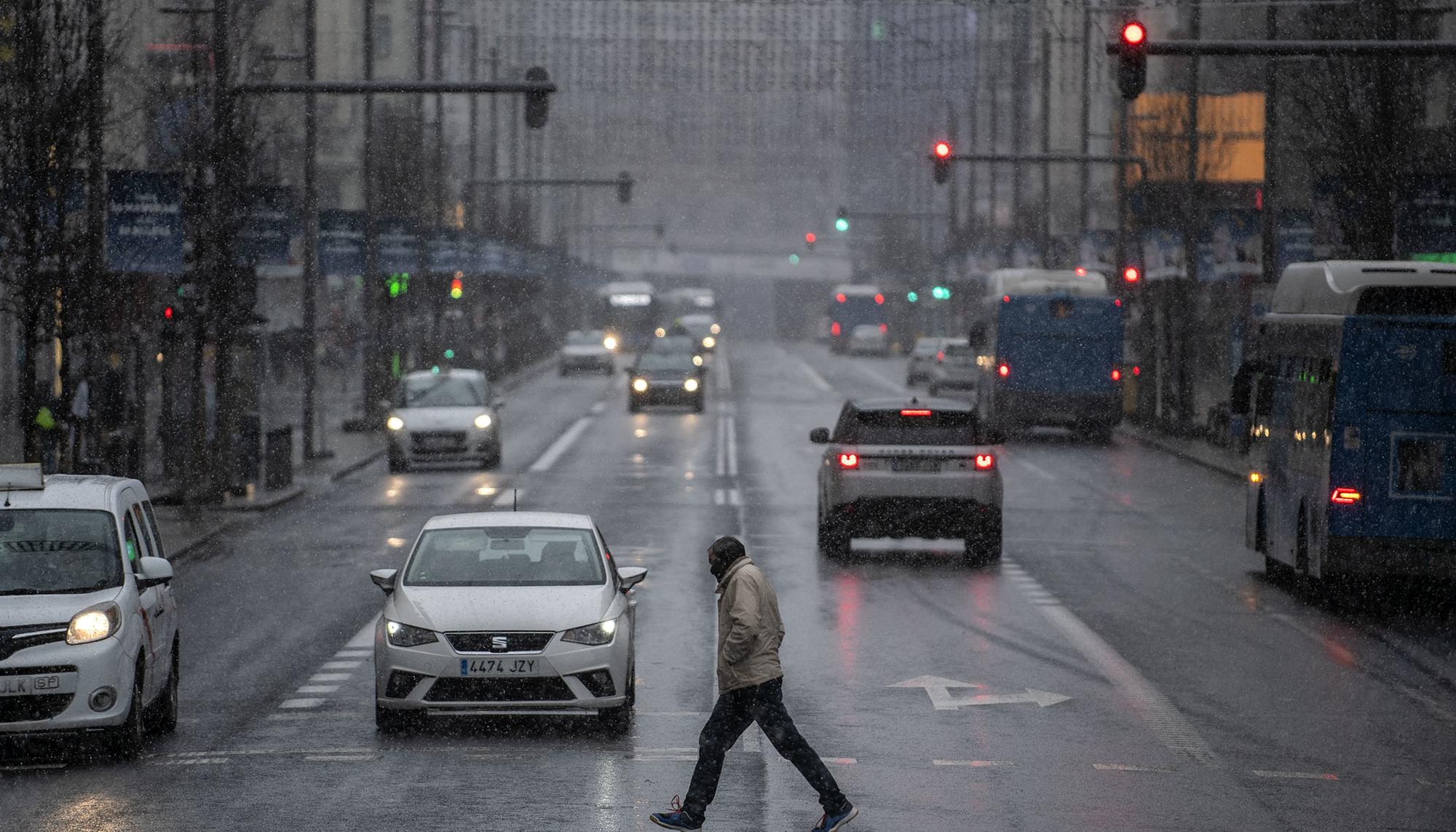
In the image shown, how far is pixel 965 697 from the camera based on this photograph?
16016 millimetres

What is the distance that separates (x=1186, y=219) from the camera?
46844 millimetres

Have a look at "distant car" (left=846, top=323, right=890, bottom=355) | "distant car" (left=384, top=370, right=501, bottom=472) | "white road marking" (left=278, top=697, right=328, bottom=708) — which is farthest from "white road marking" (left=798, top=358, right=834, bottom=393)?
"white road marking" (left=278, top=697, right=328, bottom=708)

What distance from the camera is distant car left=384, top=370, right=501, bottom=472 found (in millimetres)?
41094

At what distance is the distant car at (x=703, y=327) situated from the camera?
346 feet

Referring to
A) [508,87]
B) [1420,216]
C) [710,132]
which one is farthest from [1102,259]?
[710,132]

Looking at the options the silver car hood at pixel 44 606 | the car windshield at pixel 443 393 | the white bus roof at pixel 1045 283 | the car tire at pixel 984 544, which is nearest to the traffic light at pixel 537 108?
the car tire at pixel 984 544

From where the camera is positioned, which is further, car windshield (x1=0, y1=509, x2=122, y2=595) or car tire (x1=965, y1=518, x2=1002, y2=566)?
car tire (x1=965, y1=518, x2=1002, y2=566)

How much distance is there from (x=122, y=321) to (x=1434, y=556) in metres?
21.6

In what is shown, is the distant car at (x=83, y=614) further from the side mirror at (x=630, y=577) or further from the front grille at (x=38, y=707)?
the side mirror at (x=630, y=577)

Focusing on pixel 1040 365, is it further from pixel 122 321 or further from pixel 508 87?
pixel 508 87

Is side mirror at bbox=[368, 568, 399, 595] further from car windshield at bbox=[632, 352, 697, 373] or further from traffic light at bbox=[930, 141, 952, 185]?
car windshield at bbox=[632, 352, 697, 373]

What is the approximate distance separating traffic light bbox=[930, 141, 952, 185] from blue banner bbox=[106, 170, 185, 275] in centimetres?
1489

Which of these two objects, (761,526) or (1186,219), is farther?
(1186,219)

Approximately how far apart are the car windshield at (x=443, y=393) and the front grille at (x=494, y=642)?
28.5 metres
